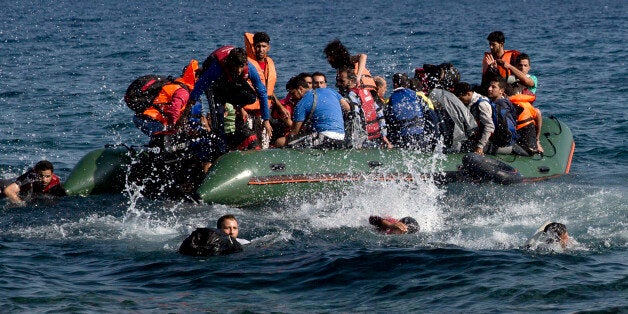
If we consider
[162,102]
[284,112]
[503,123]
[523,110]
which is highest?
[162,102]

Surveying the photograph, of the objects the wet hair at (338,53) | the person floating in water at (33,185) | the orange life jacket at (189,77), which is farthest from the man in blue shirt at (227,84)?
the person floating in water at (33,185)

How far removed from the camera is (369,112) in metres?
13.9

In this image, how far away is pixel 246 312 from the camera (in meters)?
9.02

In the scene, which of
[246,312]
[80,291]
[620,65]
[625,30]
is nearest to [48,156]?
[80,291]

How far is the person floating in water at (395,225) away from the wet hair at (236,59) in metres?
2.62

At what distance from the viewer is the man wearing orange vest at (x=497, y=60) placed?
15025 millimetres

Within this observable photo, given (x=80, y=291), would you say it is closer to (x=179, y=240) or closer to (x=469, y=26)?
(x=179, y=240)

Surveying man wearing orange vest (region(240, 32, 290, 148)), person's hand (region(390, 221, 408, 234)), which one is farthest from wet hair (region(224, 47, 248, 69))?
person's hand (region(390, 221, 408, 234))

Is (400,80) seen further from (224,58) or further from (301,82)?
(224,58)

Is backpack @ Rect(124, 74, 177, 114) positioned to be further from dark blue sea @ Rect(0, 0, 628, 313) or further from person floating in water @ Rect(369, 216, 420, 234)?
person floating in water @ Rect(369, 216, 420, 234)

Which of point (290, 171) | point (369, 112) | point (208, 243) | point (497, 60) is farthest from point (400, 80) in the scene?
point (208, 243)

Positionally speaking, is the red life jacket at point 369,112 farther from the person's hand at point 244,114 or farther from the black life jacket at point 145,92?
the black life jacket at point 145,92

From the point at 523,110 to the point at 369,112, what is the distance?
2505mm

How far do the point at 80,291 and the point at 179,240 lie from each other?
2.00 m
